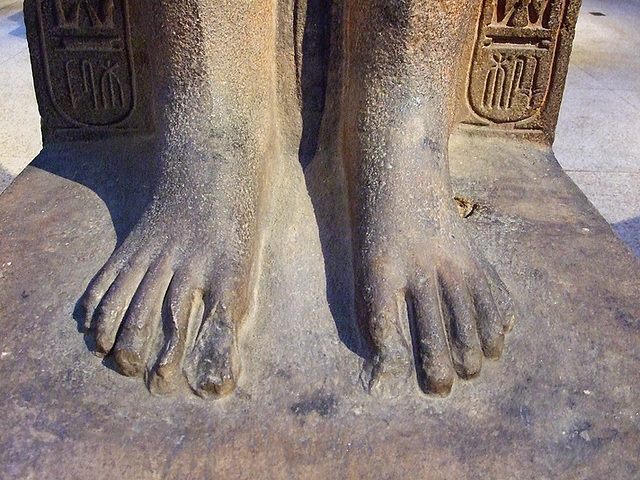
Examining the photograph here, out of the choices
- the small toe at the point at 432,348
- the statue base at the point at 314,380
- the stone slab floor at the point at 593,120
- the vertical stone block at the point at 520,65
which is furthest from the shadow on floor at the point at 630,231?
the small toe at the point at 432,348

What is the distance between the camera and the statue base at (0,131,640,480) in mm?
804

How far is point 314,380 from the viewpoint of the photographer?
89 cm

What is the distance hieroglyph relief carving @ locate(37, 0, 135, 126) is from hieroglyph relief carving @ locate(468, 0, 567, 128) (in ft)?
2.32

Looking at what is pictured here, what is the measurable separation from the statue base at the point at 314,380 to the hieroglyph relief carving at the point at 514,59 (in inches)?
13.9

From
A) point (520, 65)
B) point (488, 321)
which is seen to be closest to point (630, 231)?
point (520, 65)

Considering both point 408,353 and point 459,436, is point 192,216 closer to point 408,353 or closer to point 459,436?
point 408,353

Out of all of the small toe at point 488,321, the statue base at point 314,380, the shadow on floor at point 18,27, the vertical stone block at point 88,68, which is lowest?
the shadow on floor at point 18,27

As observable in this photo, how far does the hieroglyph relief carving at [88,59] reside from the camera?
1.27 m

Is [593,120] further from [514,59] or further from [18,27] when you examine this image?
[18,27]

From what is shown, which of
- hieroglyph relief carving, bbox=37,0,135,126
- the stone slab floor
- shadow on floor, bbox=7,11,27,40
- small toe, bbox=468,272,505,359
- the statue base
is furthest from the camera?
shadow on floor, bbox=7,11,27,40

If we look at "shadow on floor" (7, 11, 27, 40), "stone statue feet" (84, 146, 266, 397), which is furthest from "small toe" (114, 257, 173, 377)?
"shadow on floor" (7, 11, 27, 40)

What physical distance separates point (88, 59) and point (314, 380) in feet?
2.65

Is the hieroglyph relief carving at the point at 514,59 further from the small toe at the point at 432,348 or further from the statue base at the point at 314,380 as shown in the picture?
the small toe at the point at 432,348

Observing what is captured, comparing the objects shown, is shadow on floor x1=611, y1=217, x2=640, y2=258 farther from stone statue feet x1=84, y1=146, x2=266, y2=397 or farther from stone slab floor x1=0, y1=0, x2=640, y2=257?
stone statue feet x1=84, y1=146, x2=266, y2=397
